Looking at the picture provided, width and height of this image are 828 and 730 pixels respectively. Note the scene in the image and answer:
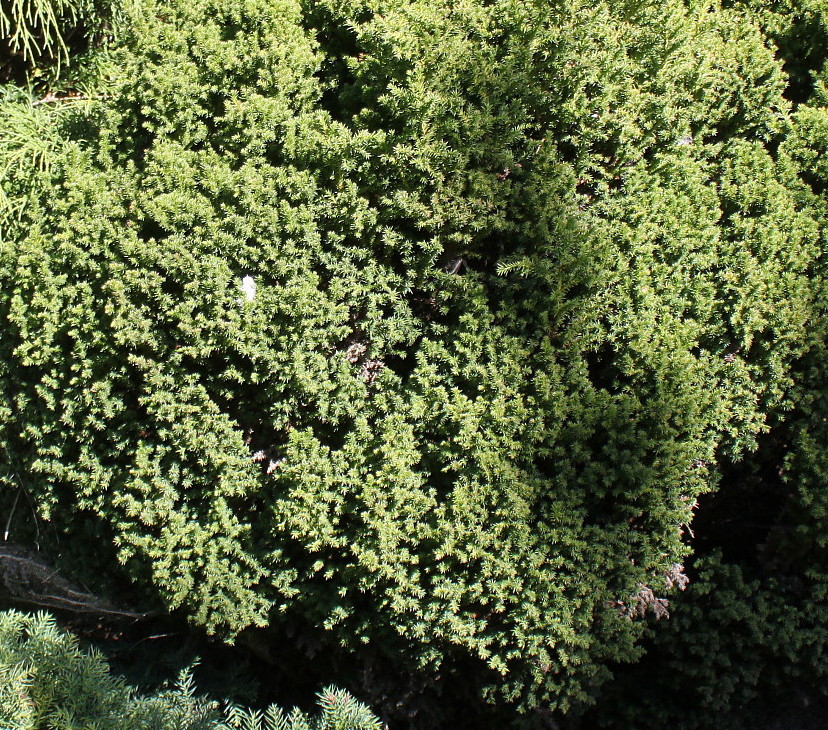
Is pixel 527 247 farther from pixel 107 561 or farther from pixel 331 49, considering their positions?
pixel 107 561

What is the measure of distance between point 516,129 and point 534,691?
2177 mm

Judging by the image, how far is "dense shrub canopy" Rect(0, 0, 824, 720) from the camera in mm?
2602

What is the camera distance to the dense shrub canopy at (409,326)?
8.54ft

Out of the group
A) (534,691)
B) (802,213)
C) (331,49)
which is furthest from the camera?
(802,213)

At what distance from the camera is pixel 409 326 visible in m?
2.74

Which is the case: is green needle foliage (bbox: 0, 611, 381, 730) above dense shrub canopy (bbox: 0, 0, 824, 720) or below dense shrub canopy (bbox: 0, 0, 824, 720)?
below

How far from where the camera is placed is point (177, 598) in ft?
9.25

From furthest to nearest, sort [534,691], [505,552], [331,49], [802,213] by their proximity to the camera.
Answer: [802,213] < [331,49] < [534,691] < [505,552]

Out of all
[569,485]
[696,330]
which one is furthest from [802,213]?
[569,485]

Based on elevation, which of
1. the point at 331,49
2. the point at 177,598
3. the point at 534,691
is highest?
the point at 331,49

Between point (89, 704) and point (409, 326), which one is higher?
point (409, 326)

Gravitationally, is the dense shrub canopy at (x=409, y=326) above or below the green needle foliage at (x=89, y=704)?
above

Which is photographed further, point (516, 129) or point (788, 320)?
point (788, 320)

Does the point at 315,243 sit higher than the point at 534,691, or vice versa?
the point at 315,243
